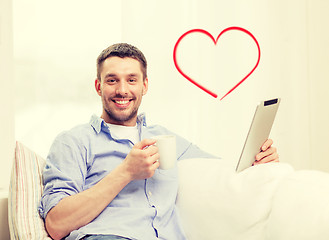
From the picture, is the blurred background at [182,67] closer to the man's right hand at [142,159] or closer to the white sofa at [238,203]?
the white sofa at [238,203]

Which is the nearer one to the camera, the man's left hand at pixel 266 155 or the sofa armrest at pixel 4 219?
the sofa armrest at pixel 4 219

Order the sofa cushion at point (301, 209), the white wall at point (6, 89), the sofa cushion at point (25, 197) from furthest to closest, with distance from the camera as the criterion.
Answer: the white wall at point (6, 89)
the sofa cushion at point (25, 197)
the sofa cushion at point (301, 209)

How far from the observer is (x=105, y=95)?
1.60 m

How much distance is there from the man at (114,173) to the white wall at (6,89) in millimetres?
716

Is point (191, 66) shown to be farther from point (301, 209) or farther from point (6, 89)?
point (301, 209)

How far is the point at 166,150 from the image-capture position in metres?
1.35

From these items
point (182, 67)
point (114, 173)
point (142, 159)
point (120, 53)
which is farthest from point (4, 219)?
point (182, 67)

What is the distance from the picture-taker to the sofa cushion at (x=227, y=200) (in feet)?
4.36

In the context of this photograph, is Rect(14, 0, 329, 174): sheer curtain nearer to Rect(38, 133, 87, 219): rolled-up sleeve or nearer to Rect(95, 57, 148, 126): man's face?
Rect(95, 57, 148, 126): man's face

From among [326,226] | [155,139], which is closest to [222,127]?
[155,139]

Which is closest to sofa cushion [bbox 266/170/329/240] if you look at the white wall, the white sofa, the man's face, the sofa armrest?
the white sofa

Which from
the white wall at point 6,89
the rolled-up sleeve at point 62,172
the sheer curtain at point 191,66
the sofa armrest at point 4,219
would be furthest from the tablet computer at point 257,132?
the white wall at point 6,89

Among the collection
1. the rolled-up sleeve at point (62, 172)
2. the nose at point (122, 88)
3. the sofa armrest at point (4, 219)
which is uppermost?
the nose at point (122, 88)

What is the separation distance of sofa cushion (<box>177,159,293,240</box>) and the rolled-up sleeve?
401 mm
